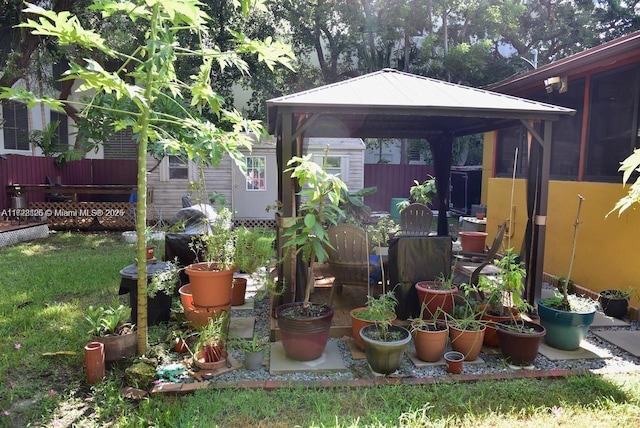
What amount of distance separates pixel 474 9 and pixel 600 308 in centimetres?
1572

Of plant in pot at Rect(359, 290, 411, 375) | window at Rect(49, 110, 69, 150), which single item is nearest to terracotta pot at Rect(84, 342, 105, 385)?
plant in pot at Rect(359, 290, 411, 375)

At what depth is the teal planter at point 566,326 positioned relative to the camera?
11.8ft

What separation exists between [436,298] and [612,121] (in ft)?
11.1

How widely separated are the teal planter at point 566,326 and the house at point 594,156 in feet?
4.77

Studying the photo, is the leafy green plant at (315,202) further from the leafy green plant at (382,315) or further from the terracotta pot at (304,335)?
the leafy green plant at (382,315)

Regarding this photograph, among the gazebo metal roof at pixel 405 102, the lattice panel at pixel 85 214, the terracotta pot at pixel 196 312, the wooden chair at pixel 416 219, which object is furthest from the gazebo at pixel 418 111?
the lattice panel at pixel 85 214

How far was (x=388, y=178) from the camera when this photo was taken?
1716 centimetres

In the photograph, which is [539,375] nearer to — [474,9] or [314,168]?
[314,168]

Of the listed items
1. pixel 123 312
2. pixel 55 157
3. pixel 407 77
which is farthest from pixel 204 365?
pixel 55 157

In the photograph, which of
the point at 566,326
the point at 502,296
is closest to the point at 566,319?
the point at 566,326

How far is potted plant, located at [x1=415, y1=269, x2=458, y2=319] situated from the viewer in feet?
12.7

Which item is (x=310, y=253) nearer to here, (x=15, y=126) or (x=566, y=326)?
(x=566, y=326)

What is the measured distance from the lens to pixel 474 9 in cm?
1703

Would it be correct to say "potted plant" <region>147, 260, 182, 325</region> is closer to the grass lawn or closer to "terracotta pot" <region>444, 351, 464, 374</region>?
the grass lawn
